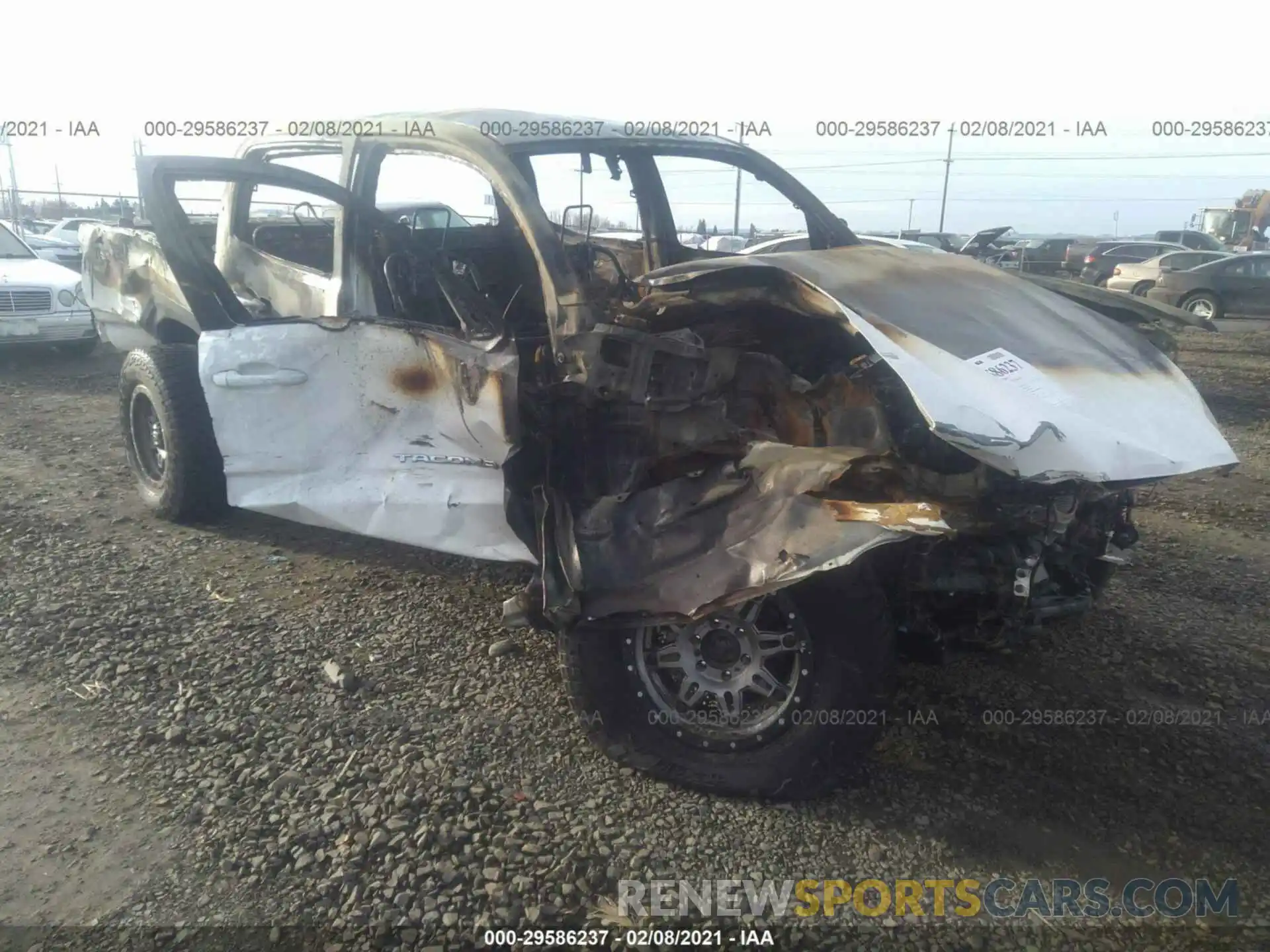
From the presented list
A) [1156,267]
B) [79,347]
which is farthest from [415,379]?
[1156,267]

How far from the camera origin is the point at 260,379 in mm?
3834

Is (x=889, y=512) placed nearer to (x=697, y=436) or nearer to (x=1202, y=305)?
(x=697, y=436)

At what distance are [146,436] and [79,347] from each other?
589 centimetres

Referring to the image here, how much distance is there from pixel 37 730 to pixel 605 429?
205cm

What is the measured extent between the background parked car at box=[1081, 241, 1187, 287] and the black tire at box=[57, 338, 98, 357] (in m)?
18.5

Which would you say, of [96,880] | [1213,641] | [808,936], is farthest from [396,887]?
[1213,641]

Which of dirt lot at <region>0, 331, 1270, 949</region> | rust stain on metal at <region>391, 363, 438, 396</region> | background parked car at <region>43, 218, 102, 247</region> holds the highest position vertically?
background parked car at <region>43, 218, 102, 247</region>

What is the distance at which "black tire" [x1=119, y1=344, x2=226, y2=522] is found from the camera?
4.59 m

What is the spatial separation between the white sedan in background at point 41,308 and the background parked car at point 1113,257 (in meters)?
18.6

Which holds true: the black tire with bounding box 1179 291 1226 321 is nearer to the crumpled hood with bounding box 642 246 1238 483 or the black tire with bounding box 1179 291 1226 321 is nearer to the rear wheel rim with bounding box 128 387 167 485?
the crumpled hood with bounding box 642 246 1238 483

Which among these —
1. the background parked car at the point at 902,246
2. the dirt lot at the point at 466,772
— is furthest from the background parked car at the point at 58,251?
the dirt lot at the point at 466,772

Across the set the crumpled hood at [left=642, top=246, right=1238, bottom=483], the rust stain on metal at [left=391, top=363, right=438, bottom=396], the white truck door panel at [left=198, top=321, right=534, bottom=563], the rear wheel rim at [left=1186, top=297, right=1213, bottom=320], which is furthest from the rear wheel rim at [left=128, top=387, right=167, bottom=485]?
the rear wheel rim at [left=1186, top=297, right=1213, bottom=320]

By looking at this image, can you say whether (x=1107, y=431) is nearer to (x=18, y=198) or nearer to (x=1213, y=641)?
(x=1213, y=641)

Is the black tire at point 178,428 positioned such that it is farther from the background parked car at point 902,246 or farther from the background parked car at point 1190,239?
the background parked car at point 1190,239
